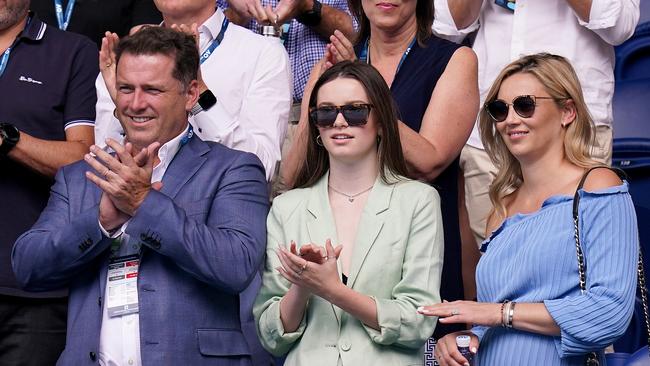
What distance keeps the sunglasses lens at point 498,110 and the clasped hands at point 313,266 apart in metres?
0.84

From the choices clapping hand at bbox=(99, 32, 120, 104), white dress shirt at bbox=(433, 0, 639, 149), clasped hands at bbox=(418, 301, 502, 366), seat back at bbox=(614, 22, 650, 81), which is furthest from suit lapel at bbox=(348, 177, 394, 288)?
seat back at bbox=(614, 22, 650, 81)

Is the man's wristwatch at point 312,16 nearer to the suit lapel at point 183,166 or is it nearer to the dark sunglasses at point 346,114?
the suit lapel at point 183,166

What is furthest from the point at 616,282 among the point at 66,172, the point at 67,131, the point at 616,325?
the point at 67,131

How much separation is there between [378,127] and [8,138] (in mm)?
1617

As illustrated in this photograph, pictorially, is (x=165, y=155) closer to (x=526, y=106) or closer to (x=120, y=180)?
(x=120, y=180)

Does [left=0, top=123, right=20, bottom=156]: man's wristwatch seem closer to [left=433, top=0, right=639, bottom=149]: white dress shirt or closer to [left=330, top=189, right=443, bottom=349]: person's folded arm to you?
[left=330, top=189, right=443, bottom=349]: person's folded arm

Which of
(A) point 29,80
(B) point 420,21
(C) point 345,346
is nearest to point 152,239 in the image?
(C) point 345,346

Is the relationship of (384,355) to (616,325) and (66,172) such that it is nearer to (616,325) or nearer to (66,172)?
(616,325)

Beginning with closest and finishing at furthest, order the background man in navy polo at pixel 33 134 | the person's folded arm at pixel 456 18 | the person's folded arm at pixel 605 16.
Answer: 1. the background man in navy polo at pixel 33 134
2. the person's folded arm at pixel 605 16
3. the person's folded arm at pixel 456 18

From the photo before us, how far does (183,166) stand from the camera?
191 inches

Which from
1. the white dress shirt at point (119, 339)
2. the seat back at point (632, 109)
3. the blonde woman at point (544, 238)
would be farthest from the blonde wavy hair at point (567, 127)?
the seat back at point (632, 109)

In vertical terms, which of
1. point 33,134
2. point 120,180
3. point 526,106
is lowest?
point 120,180

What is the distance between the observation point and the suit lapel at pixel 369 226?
14.9 feet

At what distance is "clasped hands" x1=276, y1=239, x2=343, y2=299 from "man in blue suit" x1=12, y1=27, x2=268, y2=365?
36 cm
